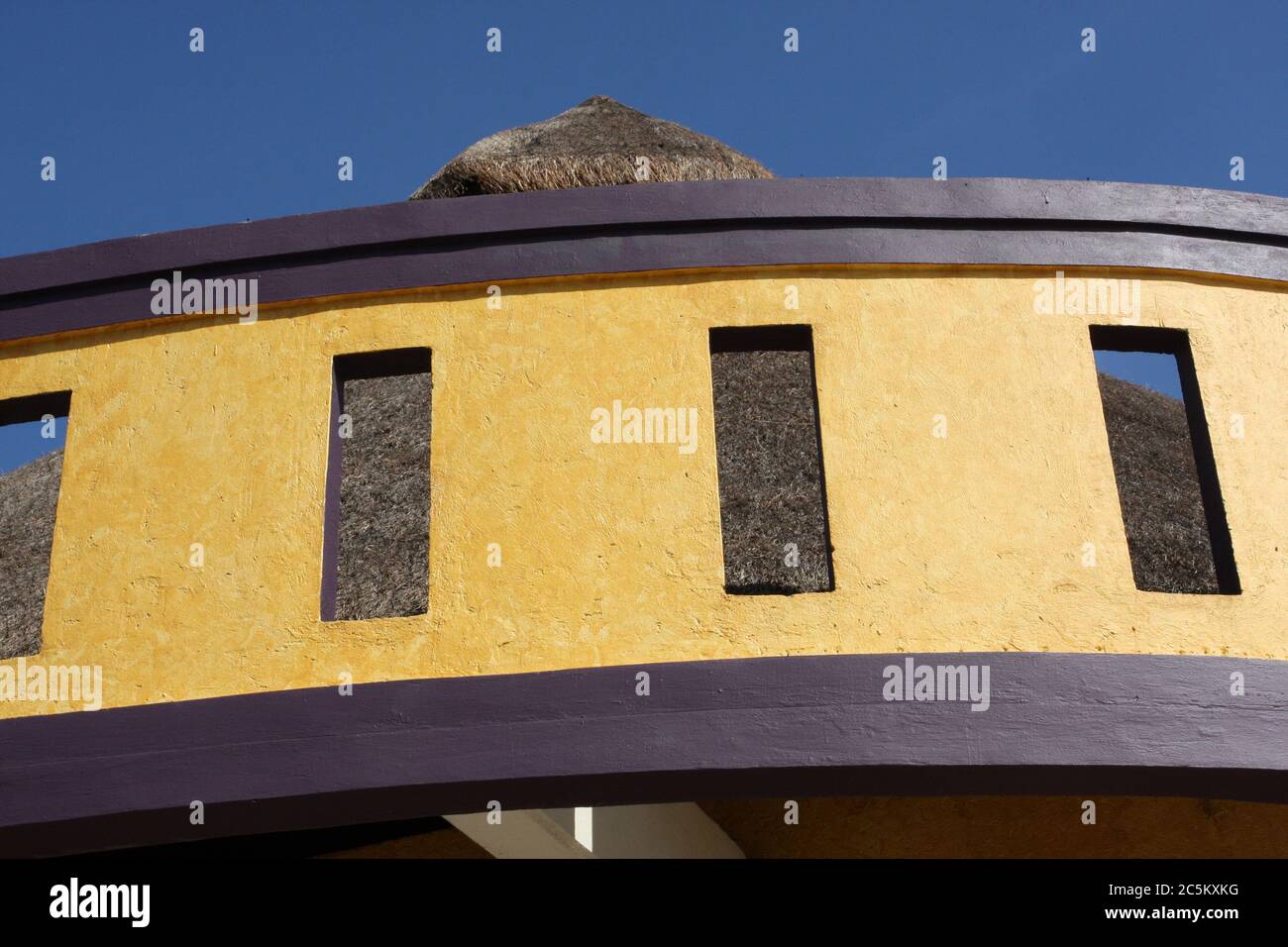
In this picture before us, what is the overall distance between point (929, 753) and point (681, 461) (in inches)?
60.6

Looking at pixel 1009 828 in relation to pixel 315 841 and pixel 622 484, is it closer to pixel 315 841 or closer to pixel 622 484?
pixel 622 484

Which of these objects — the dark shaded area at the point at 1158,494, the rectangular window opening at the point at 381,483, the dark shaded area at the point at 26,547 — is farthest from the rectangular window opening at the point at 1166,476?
the dark shaded area at the point at 26,547

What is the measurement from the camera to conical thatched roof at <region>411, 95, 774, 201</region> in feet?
31.2

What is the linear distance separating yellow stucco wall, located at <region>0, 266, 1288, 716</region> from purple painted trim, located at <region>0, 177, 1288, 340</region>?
4.0 inches

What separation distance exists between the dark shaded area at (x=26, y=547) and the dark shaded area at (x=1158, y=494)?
6863mm

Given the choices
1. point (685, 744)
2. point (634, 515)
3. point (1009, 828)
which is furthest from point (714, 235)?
point (1009, 828)

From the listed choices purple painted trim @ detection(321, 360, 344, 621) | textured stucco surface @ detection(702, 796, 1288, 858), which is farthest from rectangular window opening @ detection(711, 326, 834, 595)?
purple painted trim @ detection(321, 360, 344, 621)

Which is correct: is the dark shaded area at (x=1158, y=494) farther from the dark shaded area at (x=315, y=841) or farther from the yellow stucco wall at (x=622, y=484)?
the dark shaded area at (x=315, y=841)

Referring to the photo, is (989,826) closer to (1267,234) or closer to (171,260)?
(1267,234)

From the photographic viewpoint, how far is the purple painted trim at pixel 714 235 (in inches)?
231

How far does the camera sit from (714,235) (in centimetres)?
588

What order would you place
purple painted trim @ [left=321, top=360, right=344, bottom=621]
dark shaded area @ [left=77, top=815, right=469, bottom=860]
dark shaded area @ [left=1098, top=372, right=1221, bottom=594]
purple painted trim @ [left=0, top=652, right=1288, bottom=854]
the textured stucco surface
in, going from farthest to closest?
dark shaded area @ [left=1098, top=372, right=1221, bottom=594], dark shaded area @ [left=77, top=815, right=469, bottom=860], the textured stucco surface, purple painted trim @ [left=321, top=360, right=344, bottom=621], purple painted trim @ [left=0, top=652, right=1288, bottom=854]

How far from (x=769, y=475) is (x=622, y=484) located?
11.4 feet

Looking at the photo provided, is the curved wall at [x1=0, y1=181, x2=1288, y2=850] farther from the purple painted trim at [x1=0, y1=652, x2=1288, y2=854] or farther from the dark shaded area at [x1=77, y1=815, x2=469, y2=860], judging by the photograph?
the dark shaded area at [x1=77, y1=815, x2=469, y2=860]
